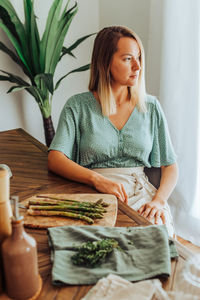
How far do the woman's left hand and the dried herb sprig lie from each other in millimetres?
620

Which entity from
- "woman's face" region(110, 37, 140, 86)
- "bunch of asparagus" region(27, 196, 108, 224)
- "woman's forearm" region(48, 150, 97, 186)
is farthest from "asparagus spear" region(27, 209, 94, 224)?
"woman's face" region(110, 37, 140, 86)

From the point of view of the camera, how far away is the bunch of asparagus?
113cm

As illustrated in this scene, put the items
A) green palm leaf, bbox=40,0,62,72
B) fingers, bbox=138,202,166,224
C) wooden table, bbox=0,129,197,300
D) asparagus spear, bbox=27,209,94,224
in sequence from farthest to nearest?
green palm leaf, bbox=40,0,62,72
fingers, bbox=138,202,166,224
asparagus spear, bbox=27,209,94,224
wooden table, bbox=0,129,197,300

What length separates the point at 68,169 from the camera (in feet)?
5.02

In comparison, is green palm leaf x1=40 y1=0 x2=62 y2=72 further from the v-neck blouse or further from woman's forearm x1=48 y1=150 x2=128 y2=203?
woman's forearm x1=48 y1=150 x2=128 y2=203

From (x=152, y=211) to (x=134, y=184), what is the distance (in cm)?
20

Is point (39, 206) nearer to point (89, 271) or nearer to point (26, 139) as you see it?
point (89, 271)

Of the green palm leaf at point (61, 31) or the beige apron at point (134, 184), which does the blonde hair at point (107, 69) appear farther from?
the green palm leaf at point (61, 31)

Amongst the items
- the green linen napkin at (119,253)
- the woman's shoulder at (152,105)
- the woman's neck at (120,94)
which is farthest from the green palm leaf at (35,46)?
the green linen napkin at (119,253)

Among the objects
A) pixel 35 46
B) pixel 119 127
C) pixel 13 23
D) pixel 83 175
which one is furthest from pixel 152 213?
pixel 13 23

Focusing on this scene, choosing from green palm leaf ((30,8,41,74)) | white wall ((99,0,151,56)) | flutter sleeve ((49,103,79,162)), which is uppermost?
white wall ((99,0,151,56))

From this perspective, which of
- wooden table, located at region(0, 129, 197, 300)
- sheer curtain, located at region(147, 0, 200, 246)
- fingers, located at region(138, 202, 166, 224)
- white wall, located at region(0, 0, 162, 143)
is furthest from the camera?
white wall, located at region(0, 0, 162, 143)

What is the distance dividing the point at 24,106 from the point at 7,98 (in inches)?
7.3

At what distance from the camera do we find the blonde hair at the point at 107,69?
1.72 m
